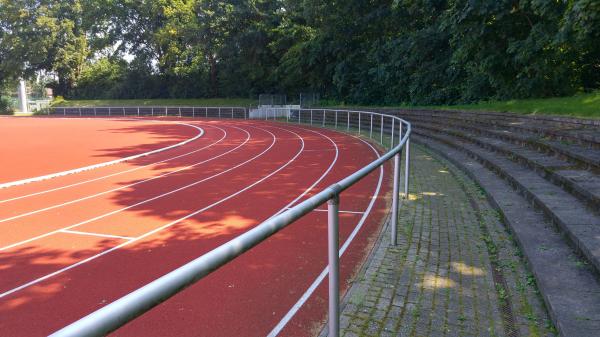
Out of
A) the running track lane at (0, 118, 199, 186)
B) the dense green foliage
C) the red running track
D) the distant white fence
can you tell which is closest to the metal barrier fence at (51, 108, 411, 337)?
the red running track

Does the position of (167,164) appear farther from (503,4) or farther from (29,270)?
(503,4)

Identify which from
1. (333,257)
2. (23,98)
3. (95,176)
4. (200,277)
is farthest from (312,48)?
(23,98)

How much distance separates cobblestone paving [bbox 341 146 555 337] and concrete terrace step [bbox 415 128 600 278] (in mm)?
530

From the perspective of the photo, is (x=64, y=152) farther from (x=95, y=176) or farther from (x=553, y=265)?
(x=553, y=265)

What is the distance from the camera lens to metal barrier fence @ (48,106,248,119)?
1612 inches

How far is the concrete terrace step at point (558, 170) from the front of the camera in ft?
16.9

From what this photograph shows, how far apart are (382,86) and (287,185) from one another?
21137 mm

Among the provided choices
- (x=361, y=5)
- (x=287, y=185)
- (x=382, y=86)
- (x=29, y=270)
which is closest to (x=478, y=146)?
(x=287, y=185)

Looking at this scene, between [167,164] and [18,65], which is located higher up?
[18,65]

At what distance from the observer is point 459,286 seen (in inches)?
159

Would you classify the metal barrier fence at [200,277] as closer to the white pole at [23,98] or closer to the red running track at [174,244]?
the red running track at [174,244]

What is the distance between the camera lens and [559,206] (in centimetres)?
518

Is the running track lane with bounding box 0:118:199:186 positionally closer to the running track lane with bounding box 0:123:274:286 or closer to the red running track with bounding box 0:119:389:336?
the red running track with bounding box 0:119:389:336

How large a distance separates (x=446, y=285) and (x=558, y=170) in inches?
146
